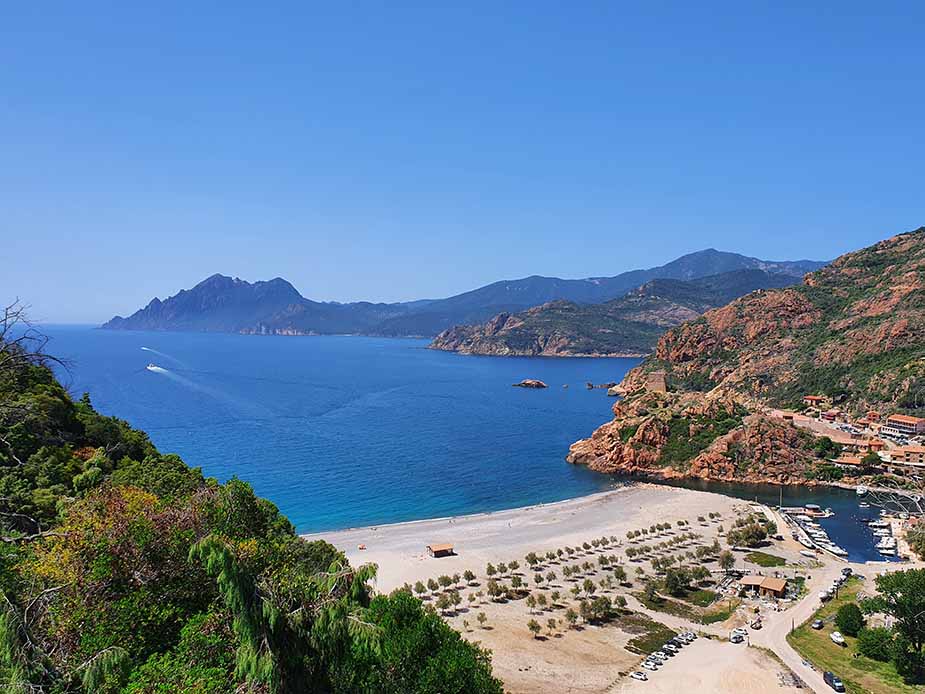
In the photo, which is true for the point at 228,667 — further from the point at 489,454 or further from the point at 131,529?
the point at 489,454

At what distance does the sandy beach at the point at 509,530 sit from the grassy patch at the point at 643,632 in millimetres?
11357

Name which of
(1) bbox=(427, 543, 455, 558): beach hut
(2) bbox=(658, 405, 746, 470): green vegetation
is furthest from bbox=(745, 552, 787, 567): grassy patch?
(2) bbox=(658, 405, 746, 470): green vegetation

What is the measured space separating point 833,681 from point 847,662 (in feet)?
9.44

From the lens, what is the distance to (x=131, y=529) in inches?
417

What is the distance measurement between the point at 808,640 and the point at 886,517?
2999 cm

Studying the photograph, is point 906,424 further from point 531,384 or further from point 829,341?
point 531,384

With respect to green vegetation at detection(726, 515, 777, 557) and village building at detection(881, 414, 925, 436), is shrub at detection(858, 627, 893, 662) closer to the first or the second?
green vegetation at detection(726, 515, 777, 557)

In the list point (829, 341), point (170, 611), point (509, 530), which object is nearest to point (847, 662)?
point (509, 530)

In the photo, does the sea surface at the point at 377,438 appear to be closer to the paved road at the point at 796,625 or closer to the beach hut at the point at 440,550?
the paved road at the point at 796,625

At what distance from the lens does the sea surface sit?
5631cm

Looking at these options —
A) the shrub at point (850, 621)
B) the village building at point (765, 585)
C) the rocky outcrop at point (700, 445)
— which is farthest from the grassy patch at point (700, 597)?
the rocky outcrop at point (700, 445)

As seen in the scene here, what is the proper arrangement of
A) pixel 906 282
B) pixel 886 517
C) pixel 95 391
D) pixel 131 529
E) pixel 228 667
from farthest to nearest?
1. pixel 95 391
2. pixel 906 282
3. pixel 886 517
4. pixel 131 529
5. pixel 228 667

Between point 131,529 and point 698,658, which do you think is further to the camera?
point 698,658

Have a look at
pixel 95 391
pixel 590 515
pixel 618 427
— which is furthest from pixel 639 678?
pixel 95 391
